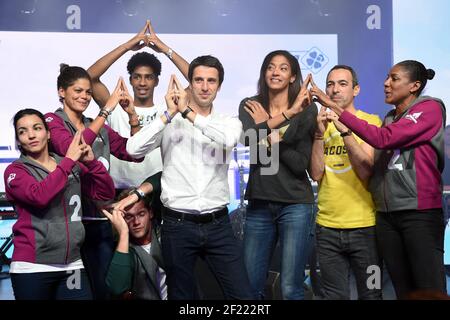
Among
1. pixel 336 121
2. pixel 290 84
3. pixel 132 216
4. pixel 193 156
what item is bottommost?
pixel 132 216

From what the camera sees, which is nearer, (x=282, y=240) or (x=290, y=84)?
(x=282, y=240)

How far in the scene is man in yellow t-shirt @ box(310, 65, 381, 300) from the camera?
3086 mm

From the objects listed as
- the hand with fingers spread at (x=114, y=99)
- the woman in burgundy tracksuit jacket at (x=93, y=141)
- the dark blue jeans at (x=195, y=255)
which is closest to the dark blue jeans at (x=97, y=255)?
the woman in burgundy tracksuit jacket at (x=93, y=141)

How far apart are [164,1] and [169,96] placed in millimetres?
1886

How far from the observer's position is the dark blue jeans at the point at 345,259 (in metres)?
3.08

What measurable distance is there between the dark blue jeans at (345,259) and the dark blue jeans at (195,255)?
48 cm

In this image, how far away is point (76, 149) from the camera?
9.59ft

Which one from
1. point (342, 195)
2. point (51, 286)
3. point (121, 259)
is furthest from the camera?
point (342, 195)

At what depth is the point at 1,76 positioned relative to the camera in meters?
4.51

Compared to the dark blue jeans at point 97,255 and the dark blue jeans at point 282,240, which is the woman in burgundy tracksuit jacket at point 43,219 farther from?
the dark blue jeans at point 282,240

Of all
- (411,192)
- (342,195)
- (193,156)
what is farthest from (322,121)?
(193,156)

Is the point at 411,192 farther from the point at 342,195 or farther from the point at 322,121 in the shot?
the point at 322,121

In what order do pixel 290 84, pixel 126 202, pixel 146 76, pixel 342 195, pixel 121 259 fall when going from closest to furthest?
pixel 121 259
pixel 126 202
pixel 342 195
pixel 290 84
pixel 146 76

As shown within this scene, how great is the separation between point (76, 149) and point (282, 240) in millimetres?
1100
